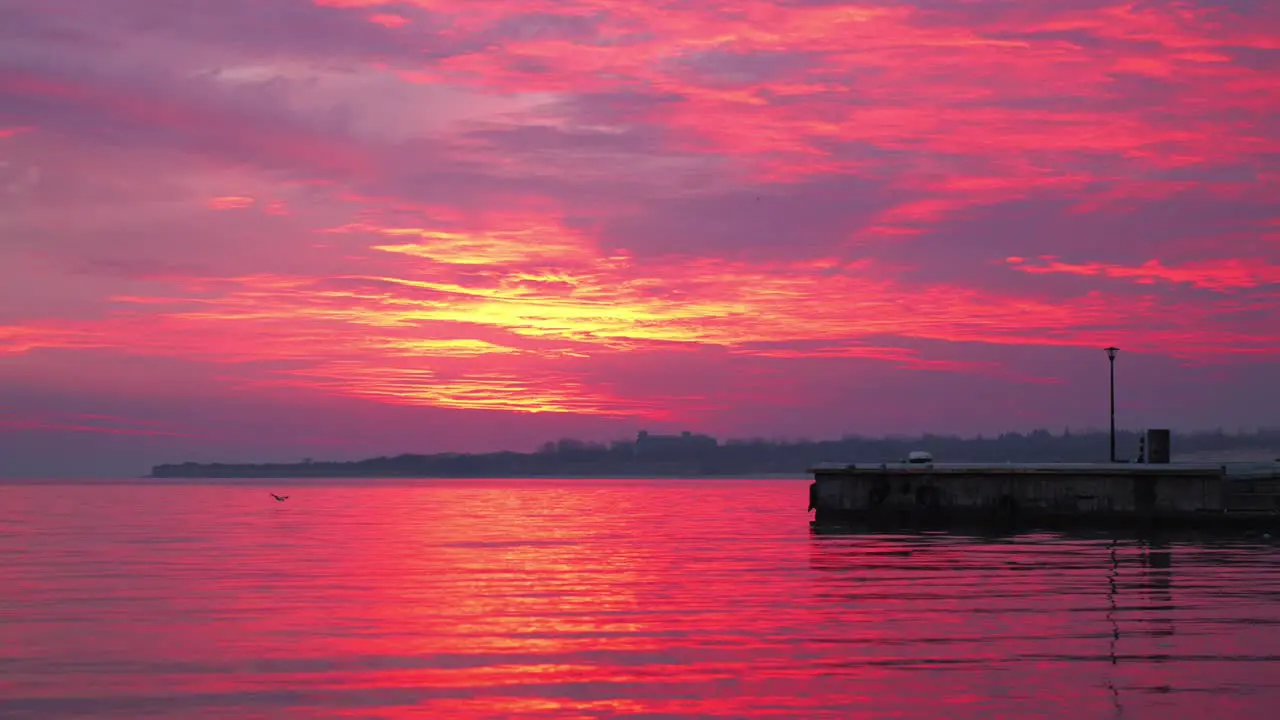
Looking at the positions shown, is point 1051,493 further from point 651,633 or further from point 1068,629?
point 651,633

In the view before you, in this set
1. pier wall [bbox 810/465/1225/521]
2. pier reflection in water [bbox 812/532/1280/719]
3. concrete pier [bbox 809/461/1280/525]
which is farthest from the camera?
pier wall [bbox 810/465/1225/521]

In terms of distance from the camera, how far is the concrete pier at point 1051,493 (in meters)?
73.2

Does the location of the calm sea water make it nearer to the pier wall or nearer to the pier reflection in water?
the pier reflection in water

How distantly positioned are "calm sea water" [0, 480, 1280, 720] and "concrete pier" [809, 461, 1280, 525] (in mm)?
11315

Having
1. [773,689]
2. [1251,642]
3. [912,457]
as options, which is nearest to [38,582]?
[773,689]

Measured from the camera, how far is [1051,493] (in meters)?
78.8

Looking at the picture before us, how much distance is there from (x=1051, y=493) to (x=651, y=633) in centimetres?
5213

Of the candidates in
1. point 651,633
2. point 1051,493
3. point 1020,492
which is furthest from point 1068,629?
point 1020,492

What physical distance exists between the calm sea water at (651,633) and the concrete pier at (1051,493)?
1131 cm

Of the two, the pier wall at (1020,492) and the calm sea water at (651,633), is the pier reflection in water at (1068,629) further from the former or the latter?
the pier wall at (1020,492)

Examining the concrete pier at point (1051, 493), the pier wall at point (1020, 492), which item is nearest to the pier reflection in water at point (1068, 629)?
the concrete pier at point (1051, 493)

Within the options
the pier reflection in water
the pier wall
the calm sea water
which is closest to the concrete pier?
the pier wall

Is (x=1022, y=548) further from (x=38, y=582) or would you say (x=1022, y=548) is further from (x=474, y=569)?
(x=38, y=582)

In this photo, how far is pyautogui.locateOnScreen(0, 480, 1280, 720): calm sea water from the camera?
23.1m
